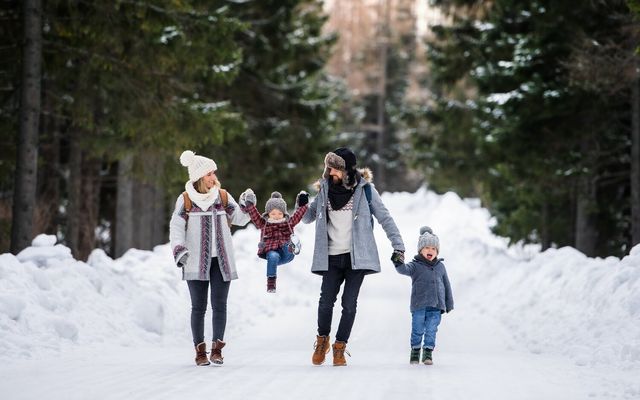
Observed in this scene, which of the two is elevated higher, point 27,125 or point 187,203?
point 27,125

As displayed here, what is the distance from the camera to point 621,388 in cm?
647

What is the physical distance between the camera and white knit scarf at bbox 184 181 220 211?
795 cm

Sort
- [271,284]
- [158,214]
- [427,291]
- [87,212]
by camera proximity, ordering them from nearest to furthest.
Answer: [271,284], [427,291], [87,212], [158,214]

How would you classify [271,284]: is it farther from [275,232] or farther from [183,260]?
[183,260]

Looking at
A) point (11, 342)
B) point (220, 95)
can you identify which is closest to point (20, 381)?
point (11, 342)

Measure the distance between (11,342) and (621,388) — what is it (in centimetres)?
550

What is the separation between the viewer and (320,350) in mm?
7941

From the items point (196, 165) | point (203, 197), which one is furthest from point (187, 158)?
point (203, 197)

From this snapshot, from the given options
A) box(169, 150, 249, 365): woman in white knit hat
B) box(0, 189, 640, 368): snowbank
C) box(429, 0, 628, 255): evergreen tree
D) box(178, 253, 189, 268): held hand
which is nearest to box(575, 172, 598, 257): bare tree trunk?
box(429, 0, 628, 255): evergreen tree

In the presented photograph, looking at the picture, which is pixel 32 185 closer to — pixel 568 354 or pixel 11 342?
pixel 11 342

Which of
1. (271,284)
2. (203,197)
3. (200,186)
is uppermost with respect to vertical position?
(200,186)

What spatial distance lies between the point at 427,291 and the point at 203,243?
241cm

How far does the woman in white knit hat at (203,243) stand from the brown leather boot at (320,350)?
2.97 ft

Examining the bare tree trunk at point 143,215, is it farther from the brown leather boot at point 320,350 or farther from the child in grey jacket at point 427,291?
the brown leather boot at point 320,350
